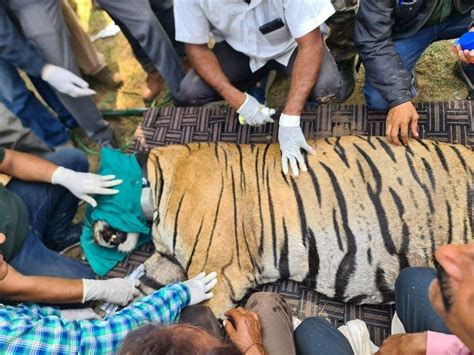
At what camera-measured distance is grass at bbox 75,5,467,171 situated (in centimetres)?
342

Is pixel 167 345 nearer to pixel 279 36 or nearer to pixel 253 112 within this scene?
pixel 253 112

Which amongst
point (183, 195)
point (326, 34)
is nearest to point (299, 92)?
point (326, 34)

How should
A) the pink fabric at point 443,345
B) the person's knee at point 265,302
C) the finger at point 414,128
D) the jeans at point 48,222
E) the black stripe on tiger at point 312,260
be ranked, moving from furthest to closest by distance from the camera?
the jeans at point 48,222 → the finger at point 414,128 → the black stripe on tiger at point 312,260 → the person's knee at point 265,302 → the pink fabric at point 443,345

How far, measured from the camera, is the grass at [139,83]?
3424 millimetres

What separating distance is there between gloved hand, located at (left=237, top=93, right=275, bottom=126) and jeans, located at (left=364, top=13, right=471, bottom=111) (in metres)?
0.64

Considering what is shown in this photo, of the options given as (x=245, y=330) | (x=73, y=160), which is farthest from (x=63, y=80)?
(x=245, y=330)

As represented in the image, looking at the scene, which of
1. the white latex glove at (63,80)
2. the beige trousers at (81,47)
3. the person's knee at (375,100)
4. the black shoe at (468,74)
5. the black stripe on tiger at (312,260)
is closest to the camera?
the black stripe on tiger at (312,260)

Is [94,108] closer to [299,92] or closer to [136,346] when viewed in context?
[299,92]

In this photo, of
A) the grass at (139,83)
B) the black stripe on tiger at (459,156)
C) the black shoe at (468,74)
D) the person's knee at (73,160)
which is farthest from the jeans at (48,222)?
the black shoe at (468,74)

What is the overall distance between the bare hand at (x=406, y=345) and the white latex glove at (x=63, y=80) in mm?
2413

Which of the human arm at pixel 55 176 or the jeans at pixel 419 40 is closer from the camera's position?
the human arm at pixel 55 176

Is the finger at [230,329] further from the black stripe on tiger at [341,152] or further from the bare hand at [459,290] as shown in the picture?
the black stripe on tiger at [341,152]

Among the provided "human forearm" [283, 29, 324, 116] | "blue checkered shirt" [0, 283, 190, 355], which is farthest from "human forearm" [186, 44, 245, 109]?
"blue checkered shirt" [0, 283, 190, 355]

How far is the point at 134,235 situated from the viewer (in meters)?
2.74
